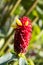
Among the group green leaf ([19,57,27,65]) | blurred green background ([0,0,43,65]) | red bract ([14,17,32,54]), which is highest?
blurred green background ([0,0,43,65])

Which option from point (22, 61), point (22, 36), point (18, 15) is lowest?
point (22, 61)

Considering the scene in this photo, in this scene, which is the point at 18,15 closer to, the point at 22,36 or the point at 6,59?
the point at 22,36

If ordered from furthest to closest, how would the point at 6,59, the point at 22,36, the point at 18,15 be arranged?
the point at 18,15, the point at 22,36, the point at 6,59

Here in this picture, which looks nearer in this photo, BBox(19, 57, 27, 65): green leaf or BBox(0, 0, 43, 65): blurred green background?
BBox(19, 57, 27, 65): green leaf

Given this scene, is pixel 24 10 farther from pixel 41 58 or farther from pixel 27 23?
pixel 27 23

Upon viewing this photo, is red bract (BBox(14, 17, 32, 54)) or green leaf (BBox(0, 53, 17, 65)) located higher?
red bract (BBox(14, 17, 32, 54))

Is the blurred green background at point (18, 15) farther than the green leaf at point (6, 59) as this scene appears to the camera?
Yes

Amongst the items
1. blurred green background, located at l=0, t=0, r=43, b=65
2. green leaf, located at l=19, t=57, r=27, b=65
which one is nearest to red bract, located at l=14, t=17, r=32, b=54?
green leaf, located at l=19, t=57, r=27, b=65

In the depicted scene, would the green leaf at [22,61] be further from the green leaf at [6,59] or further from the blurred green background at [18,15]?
the blurred green background at [18,15]

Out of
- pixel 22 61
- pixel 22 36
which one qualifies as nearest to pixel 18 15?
pixel 22 36

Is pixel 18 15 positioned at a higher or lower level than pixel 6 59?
higher

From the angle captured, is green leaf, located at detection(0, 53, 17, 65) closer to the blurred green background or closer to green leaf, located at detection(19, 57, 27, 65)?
green leaf, located at detection(19, 57, 27, 65)

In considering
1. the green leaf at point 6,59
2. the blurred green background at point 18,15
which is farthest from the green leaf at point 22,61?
the blurred green background at point 18,15
